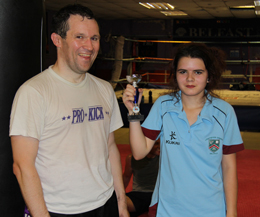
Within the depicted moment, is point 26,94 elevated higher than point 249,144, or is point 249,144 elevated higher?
point 26,94

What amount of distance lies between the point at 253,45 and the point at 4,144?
11.9 m

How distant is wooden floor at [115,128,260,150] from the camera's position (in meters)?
5.93

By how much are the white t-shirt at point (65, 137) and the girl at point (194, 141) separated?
22 cm

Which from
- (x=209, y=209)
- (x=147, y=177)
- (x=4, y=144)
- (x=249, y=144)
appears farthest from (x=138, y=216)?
(x=249, y=144)

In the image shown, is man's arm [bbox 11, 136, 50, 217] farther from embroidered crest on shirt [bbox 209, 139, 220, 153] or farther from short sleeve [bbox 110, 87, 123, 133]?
embroidered crest on shirt [bbox 209, 139, 220, 153]

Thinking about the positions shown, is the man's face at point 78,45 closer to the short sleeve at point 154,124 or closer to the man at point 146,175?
the short sleeve at point 154,124

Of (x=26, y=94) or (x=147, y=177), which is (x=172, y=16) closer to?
(x=147, y=177)

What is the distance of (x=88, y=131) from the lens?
1577 millimetres

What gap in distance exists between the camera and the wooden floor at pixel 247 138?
19.5 ft

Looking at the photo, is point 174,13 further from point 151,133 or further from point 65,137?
point 65,137

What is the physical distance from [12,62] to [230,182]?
1.26 metres

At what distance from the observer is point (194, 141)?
161cm

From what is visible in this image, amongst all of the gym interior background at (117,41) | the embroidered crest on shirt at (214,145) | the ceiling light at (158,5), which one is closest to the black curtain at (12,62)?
the gym interior background at (117,41)

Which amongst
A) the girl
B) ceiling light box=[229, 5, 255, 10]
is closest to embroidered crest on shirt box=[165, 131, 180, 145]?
the girl
